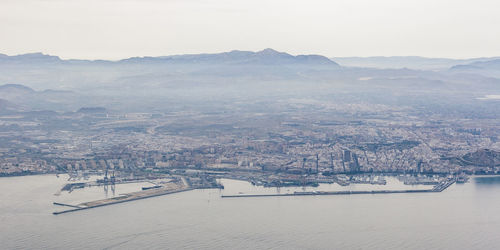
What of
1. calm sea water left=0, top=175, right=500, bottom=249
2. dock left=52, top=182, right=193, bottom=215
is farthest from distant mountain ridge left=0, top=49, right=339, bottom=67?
calm sea water left=0, top=175, right=500, bottom=249

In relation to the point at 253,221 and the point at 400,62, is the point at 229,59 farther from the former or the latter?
the point at 253,221

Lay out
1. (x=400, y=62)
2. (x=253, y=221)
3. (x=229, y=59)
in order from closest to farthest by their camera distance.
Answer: (x=253, y=221)
(x=229, y=59)
(x=400, y=62)

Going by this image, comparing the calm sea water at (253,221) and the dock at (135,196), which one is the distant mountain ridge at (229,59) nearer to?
the dock at (135,196)

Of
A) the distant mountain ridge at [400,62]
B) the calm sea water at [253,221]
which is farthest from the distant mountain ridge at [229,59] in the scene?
the calm sea water at [253,221]

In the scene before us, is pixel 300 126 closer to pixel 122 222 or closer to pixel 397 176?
pixel 397 176

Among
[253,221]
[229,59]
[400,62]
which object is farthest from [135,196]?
[400,62]

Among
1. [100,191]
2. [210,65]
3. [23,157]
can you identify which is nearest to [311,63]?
[210,65]

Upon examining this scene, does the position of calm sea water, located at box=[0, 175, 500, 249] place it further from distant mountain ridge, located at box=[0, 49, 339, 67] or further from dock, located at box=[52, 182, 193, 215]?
distant mountain ridge, located at box=[0, 49, 339, 67]
